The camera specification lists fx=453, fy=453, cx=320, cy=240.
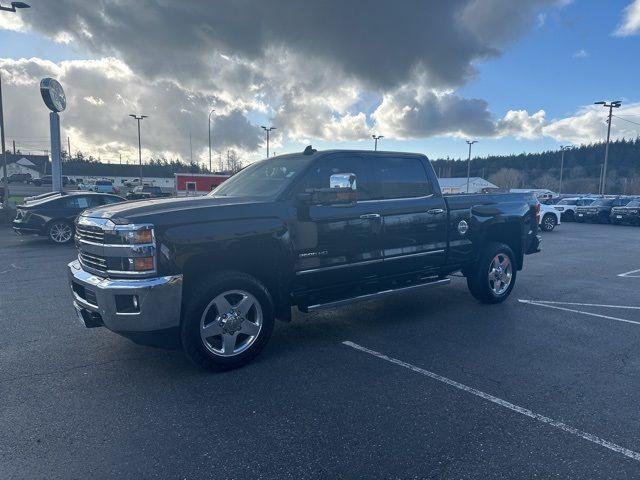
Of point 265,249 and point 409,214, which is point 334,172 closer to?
point 409,214

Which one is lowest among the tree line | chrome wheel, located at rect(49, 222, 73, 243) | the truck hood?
chrome wheel, located at rect(49, 222, 73, 243)

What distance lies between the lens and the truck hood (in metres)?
3.85

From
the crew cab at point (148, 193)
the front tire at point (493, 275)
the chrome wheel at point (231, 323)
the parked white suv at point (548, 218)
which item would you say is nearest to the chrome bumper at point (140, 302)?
the chrome wheel at point (231, 323)

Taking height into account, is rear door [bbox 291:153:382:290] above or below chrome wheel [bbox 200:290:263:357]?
above

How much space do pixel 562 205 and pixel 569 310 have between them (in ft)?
88.3

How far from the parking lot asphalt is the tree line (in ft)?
332

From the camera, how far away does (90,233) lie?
161 inches

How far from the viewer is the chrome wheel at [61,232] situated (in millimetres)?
13188

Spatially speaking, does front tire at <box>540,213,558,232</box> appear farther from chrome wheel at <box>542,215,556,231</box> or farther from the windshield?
the windshield

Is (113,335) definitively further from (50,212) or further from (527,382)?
(50,212)

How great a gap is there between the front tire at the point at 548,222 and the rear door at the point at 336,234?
18539 millimetres

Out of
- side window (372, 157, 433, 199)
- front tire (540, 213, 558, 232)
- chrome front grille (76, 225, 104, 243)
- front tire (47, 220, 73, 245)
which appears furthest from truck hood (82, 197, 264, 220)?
front tire (540, 213, 558, 232)

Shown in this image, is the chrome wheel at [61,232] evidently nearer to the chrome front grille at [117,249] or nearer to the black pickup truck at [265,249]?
the black pickup truck at [265,249]

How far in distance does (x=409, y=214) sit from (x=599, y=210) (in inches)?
1087
